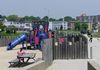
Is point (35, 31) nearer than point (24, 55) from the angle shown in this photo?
No

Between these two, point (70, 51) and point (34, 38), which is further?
point (34, 38)

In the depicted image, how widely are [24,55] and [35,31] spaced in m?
14.3

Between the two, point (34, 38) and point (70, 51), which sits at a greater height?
point (34, 38)

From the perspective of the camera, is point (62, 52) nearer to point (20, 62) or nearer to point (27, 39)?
point (20, 62)

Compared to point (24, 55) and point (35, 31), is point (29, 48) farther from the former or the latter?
point (24, 55)

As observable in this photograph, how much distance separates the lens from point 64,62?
19797mm

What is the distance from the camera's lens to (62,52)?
70.6ft

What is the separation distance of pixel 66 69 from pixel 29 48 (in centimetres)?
1446

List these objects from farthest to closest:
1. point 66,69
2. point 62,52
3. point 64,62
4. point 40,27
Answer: point 40,27 → point 62,52 → point 64,62 → point 66,69

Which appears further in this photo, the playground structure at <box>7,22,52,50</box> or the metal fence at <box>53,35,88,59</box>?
the playground structure at <box>7,22,52,50</box>

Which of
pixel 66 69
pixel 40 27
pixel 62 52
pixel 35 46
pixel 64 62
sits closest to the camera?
pixel 66 69

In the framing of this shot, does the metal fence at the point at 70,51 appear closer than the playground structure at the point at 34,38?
Yes

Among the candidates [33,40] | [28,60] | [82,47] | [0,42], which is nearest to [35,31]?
[33,40]

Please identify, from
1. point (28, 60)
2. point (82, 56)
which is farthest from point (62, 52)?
point (28, 60)
